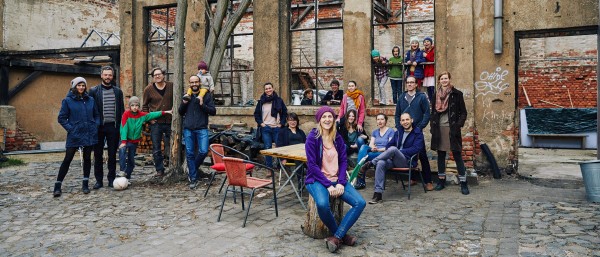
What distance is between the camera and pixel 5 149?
46.6 feet

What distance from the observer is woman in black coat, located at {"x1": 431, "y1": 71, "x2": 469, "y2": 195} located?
7.36 metres

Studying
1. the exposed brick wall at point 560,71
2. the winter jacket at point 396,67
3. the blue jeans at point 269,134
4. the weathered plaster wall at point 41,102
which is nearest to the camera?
the blue jeans at point 269,134

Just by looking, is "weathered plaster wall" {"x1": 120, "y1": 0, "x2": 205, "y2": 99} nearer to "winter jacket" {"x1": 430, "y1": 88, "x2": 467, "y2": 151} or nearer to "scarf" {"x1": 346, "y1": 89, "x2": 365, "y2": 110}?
"scarf" {"x1": 346, "y1": 89, "x2": 365, "y2": 110}

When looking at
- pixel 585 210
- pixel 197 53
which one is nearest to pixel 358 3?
pixel 197 53

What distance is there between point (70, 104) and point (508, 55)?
24.5 feet

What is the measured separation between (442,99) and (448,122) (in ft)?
1.24

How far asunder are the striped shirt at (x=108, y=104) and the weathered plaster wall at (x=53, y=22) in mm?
10427

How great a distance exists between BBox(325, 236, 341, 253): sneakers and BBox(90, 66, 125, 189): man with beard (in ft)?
15.3

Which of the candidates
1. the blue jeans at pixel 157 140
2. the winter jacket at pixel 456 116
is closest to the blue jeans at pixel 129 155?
the blue jeans at pixel 157 140

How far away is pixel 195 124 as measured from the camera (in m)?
7.80

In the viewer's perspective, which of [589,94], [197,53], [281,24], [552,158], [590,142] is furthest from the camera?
[589,94]

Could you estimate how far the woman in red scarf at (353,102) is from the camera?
8.95 meters

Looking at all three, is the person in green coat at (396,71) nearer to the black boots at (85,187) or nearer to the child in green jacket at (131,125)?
the child in green jacket at (131,125)

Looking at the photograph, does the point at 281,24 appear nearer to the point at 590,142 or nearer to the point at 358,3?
the point at 358,3
